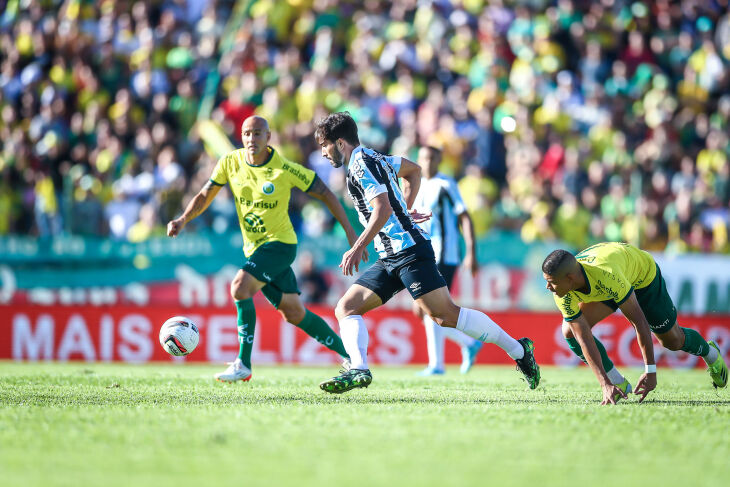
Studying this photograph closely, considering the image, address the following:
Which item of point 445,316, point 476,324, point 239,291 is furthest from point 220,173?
point 476,324

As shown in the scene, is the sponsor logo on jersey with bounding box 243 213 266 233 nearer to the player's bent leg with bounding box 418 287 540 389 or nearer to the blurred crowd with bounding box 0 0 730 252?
the player's bent leg with bounding box 418 287 540 389

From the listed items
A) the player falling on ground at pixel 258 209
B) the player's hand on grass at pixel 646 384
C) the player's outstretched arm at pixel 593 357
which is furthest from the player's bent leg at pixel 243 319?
the player's hand on grass at pixel 646 384

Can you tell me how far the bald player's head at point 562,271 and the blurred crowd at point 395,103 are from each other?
7007mm

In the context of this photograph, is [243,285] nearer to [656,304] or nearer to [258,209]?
[258,209]

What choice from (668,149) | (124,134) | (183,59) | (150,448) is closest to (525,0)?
(668,149)

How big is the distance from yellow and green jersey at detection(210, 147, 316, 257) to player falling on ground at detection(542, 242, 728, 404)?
2.65 metres

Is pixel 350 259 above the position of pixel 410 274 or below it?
above

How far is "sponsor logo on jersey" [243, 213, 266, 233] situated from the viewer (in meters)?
9.02

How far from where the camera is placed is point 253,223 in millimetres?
9047

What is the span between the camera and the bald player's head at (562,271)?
23.1 feet

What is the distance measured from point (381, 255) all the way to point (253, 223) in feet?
5.81

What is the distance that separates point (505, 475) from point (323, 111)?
1328 cm

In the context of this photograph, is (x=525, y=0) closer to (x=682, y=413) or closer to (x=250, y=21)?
(x=250, y=21)

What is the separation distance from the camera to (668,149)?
53.7 feet
